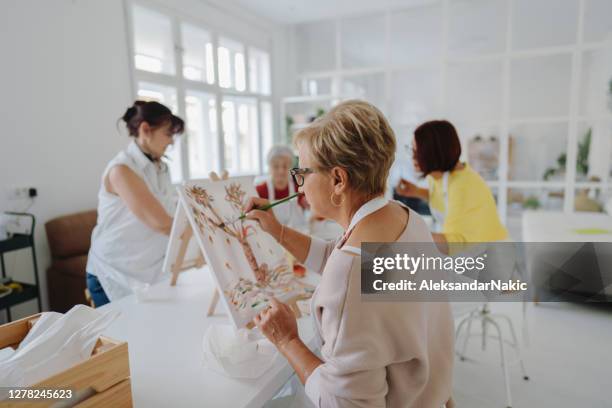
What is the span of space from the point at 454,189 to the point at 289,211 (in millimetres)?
1192

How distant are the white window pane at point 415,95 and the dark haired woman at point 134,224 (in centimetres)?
443

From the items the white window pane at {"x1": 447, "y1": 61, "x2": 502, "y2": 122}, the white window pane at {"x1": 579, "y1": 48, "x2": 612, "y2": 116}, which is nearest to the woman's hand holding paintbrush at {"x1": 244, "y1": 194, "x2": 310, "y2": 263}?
the white window pane at {"x1": 447, "y1": 61, "x2": 502, "y2": 122}

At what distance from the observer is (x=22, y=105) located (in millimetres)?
2938

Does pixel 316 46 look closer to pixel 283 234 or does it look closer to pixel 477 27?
pixel 477 27

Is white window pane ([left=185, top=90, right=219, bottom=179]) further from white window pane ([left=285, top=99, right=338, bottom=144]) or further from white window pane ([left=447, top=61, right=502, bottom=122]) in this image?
white window pane ([left=447, top=61, right=502, bottom=122])

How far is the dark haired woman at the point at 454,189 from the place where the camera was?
191cm

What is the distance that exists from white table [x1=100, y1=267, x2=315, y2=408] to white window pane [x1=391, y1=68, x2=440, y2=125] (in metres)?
4.79

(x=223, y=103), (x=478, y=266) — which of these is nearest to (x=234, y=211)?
(x=478, y=266)

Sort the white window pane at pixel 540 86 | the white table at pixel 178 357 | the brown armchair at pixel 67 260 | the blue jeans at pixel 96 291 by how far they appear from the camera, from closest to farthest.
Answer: the white table at pixel 178 357
the blue jeans at pixel 96 291
the brown armchair at pixel 67 260
the white window pane at pixel 540 86

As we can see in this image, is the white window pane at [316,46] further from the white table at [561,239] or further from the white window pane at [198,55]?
the white table at [561,239]

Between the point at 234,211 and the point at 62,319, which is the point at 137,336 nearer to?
the point at 62,319

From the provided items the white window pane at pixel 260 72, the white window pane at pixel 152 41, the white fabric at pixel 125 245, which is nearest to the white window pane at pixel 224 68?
the white window pane at pixel 260 72

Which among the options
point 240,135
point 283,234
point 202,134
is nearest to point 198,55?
point 202,134

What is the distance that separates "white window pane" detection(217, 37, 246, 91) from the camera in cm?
521
